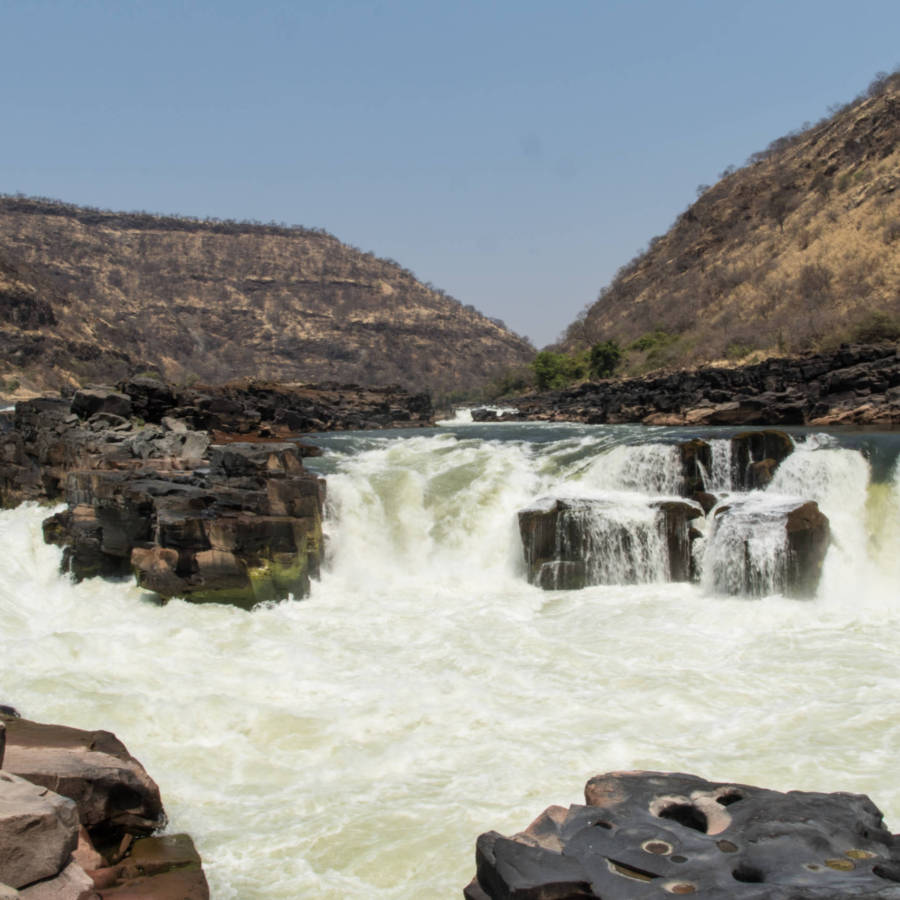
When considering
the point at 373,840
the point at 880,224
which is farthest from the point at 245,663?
the point at 880,224

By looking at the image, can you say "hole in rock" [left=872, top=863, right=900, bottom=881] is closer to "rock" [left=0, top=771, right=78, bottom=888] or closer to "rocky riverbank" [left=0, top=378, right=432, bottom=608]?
"rock" [left=0, top=771, right=78, bottom=888]

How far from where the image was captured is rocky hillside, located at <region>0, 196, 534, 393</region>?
85875mm

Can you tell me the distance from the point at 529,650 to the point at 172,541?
19.5 ft

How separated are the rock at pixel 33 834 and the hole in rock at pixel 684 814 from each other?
3.24m

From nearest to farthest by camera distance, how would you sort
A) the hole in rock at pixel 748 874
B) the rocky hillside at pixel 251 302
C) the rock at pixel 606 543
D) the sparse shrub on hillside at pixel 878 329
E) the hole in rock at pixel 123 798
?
the hole in rock at pixel 748 874
the hole in rock at pixel 123 798
the rock at pixel 606 543
the sparse shrub on hillside at pixel 878 329
the rocky hillside at pixel 251 302

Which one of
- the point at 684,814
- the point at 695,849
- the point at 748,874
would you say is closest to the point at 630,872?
the point at 695,849

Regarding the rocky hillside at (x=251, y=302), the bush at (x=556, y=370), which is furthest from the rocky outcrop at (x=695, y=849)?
the rocky hillside at (x=251, y=302)

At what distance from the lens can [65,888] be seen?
13.4 feet

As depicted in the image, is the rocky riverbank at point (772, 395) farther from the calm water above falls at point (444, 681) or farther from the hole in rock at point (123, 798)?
the hole in rock at point (123, 798)

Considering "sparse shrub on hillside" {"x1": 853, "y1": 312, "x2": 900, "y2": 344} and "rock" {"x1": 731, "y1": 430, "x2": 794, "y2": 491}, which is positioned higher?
"sparse shrub on hillside" {"x1": 853, "y1": 312, "x2": 900, "y2": 344}

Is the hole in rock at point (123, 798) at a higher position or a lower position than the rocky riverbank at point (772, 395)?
lower

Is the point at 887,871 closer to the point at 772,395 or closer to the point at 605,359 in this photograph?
the point at 772,395

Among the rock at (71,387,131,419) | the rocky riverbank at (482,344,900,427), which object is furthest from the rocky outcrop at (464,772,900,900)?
the rock at (71,387,131,419)

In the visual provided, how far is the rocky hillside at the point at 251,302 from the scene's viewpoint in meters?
85.9
